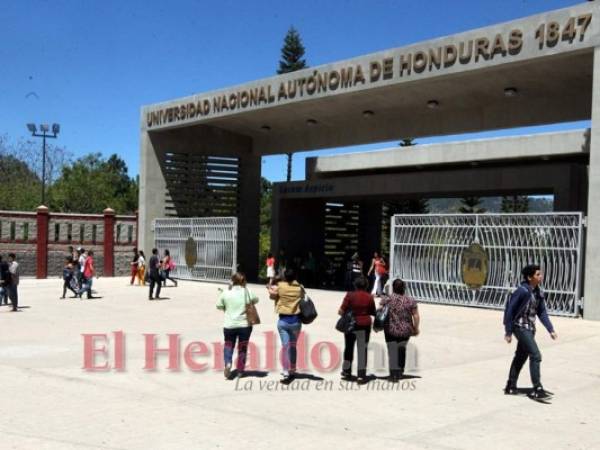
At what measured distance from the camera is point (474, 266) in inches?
728

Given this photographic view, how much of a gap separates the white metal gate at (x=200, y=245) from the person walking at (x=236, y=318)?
16383 mm

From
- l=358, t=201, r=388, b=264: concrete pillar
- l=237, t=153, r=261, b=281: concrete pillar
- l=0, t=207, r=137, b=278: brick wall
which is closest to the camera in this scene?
l=0, t=207, r=137, b=278: brick wall

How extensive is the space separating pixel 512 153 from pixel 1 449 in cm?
2043

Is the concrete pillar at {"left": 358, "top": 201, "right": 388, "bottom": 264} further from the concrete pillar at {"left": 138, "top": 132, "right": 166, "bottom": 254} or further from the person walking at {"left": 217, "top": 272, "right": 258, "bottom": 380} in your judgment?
the person walking at {"left": 217, "top": 272, "right": 258, "bottom": 380}

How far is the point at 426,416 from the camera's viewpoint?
23.9 ft

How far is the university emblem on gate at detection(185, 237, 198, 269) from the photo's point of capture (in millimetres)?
27844

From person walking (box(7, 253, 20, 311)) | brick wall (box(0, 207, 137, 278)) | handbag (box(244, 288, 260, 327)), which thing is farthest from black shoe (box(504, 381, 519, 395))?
brick wall (box(0, 207, 137, 278))

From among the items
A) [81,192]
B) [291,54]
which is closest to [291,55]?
[291,54]

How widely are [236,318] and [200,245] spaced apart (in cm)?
1905

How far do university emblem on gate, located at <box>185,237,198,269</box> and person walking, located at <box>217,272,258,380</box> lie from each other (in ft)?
62.3

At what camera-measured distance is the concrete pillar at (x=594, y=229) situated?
621 inches

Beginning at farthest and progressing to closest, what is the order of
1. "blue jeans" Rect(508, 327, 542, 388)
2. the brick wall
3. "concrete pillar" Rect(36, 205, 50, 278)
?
"concrete pillar" Rect(36, 205, 50, 278)
the brick wall
"blue jeans" Rect(508, 327, 542, 388)

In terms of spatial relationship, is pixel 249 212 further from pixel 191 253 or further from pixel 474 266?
pixel 474 266

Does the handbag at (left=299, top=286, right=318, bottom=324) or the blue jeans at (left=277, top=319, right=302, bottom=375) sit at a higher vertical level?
the handbag at (left=299, top=286, right=318, bottom=324)
